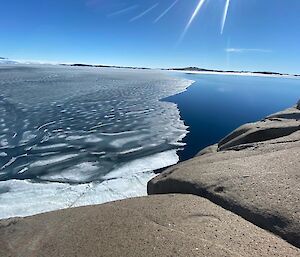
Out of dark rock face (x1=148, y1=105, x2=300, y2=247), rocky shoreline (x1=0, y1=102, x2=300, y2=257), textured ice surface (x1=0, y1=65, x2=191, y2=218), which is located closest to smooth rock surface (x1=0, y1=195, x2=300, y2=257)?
rocky shoreline (x1=0, y1=102, x2=300, y2=257)

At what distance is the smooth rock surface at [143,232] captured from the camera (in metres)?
2.79

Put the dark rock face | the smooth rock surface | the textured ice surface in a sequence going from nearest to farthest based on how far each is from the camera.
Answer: the smooth rock surface < the dark rock face < the textured ice surface

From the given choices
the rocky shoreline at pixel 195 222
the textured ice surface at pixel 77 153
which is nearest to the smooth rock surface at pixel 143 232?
the rocky shoreline at pixel 195 222

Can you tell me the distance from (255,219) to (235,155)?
7.78ft

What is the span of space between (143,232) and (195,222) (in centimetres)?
58

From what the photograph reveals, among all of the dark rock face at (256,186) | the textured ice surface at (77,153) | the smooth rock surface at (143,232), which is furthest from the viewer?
the textured ice surface at (77,153)

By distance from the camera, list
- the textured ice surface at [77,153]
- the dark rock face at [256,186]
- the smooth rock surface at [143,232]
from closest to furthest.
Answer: the smooth rock surface at [143,232]
the dark rock face at [256,186]
the textured ice surface at [77,153]

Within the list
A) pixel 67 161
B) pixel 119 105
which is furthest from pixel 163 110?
pixel 67 161

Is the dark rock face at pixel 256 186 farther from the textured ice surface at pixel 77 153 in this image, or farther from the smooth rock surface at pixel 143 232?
the textured ice surface at pixel 77 153

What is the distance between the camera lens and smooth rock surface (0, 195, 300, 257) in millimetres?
2791

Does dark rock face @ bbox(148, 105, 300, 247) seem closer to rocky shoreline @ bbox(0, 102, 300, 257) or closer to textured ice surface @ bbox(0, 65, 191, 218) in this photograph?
rocky shoreline @ bbox(0, 102, 300, 257)

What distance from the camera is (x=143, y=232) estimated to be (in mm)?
3170

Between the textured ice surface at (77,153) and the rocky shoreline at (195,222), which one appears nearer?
the rocky shoreline at (195,222)

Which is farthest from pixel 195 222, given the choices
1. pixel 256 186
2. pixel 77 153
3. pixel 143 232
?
pixel 77 153
